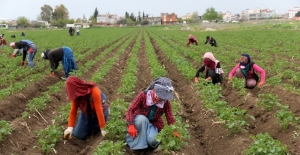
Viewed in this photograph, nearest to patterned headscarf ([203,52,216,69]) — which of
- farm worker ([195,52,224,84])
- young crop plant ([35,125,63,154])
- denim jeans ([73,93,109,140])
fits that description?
farm worker ([195,52,224,84])

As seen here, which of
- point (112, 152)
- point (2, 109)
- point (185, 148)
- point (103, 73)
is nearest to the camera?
point (112, 152)

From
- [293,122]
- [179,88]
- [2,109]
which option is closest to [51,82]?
[2,109]

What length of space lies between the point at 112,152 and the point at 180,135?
A: 111 cm

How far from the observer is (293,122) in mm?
6102

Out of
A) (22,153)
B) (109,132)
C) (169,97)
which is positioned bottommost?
(22,153)

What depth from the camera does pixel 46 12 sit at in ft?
518

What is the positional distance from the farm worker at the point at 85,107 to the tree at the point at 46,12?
161 metres

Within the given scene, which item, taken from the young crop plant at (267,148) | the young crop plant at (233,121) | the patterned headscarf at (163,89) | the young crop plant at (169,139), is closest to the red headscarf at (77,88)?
the patterned headscarf at (163,89)

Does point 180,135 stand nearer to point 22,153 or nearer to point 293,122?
point 293,122

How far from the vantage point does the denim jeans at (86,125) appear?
622 centimetres

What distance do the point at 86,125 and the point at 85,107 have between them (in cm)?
52

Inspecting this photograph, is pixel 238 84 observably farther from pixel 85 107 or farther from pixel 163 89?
pixel 85 107

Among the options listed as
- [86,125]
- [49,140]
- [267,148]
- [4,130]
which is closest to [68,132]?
[49,140]

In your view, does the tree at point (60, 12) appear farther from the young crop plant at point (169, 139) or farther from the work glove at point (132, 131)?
the young crop plant at point (169, 139)
